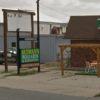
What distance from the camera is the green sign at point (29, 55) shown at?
79.7ft

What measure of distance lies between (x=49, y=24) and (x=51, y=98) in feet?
185

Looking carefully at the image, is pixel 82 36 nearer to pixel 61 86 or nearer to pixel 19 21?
pixel 19 21

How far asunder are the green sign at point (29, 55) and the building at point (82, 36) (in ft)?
15.5

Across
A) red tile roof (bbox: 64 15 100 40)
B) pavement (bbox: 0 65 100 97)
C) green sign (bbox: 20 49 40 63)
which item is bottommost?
pavement (bbox: 0 65 100 97)

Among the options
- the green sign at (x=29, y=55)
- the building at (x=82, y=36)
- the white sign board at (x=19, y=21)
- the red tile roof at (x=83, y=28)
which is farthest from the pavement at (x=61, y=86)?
the red tile roof at (x=83, y=28)

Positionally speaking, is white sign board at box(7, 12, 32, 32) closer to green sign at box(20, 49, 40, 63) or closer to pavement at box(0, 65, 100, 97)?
green sign at box(20, 49, 40, 63)

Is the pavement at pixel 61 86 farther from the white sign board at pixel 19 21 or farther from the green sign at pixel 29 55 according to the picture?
the white sign board at pixel 19 21

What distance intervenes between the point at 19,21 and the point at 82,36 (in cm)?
598

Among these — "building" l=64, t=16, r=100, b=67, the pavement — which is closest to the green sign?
the pavement

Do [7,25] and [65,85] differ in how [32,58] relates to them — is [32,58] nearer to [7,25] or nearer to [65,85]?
[7,25]

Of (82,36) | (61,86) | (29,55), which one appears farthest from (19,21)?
(61,86)

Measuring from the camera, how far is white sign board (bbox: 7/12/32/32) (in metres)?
26.2

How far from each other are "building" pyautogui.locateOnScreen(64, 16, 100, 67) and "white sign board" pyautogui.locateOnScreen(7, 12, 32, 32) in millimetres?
3817

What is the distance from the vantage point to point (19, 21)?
88.8 ft
